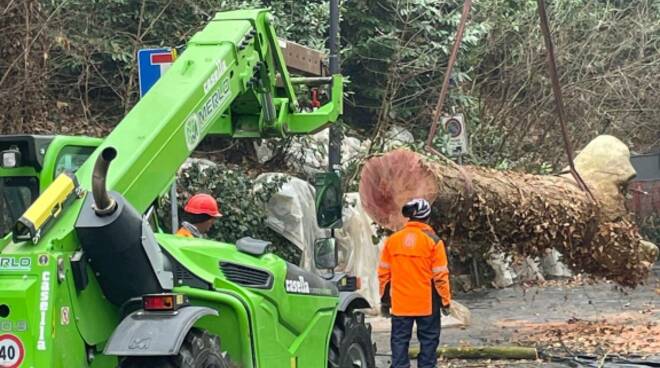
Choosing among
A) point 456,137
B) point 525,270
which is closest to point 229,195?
point 456,137

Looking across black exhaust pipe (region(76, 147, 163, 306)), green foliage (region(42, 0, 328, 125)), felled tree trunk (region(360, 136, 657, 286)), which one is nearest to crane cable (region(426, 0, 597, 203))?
felled tree trunk (region(360, 136, 657, 286))

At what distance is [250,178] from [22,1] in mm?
5294

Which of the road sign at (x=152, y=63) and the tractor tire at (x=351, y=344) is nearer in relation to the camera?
the tractor tire at (x=351, y=344)

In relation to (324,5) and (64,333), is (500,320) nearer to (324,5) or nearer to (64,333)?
(324,5)

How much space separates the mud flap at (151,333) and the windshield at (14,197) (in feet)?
3.38

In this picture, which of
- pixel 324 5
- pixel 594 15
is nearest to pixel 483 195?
pixel 324 5

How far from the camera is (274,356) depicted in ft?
20.8

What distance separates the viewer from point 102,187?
16.3ft

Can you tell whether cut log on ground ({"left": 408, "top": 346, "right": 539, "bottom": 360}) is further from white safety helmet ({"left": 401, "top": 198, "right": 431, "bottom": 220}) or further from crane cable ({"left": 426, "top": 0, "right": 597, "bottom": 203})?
white safety helmet ({"left": 401, "top": 198, "right": 431, "bottom": 220})

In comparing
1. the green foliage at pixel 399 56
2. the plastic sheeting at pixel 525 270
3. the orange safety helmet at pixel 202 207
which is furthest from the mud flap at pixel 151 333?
the plastic sheeting at pixel 525 270

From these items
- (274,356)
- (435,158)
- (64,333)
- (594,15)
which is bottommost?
(274,356)

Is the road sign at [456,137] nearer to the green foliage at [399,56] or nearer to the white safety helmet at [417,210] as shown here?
the green foliage at [399,56]

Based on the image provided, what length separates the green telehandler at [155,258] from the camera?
4980 mm

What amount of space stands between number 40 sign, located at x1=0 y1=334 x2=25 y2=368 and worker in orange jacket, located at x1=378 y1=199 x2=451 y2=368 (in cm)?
462
